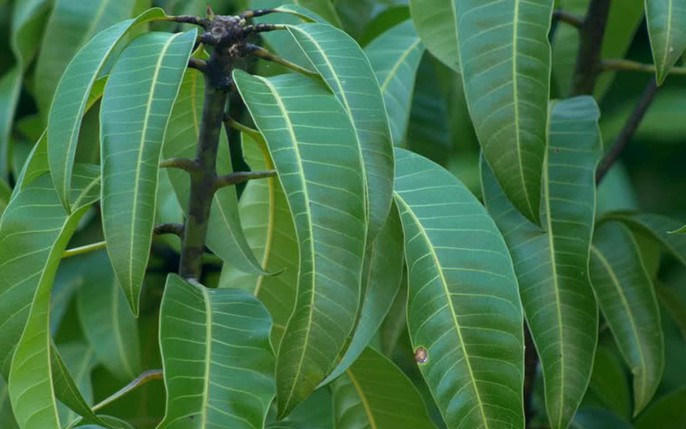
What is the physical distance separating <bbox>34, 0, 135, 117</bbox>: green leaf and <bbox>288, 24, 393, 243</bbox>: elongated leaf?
16.4 inches

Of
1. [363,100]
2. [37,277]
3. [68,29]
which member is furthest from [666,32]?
[68,29]

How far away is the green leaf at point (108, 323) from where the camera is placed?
1.19 m

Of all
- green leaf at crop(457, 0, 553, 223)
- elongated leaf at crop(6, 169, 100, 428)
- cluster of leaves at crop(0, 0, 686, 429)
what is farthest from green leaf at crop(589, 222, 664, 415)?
elongated leaf at crop(6, 169, 100, 428)

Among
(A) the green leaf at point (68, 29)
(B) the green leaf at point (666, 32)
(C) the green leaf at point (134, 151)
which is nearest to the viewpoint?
(C) the green leaf at point (134, 151)

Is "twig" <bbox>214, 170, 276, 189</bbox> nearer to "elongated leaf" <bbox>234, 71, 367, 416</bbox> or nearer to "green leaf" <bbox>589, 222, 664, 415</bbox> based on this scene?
"elongated leaf" <bbox>234, 71, 367, 416</bbox>

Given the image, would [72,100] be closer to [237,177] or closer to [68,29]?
[237,177]

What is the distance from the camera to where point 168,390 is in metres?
0.72

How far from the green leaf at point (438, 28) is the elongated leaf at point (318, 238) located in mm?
290

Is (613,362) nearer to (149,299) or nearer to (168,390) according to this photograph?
(149,299)

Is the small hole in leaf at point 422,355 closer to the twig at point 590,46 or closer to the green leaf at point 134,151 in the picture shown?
the green leaf at point 134,151

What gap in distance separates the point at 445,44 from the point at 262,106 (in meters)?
0.30

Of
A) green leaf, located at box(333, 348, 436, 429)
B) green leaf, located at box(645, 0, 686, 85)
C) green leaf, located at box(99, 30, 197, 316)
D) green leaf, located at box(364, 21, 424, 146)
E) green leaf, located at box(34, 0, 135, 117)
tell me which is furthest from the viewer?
green leaf, located at box(34, 0, 135, 117)

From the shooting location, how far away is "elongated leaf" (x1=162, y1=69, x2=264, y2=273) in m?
0.87

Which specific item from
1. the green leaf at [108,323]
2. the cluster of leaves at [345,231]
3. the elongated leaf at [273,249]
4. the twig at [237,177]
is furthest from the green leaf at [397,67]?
the green leaf at [108,323]
